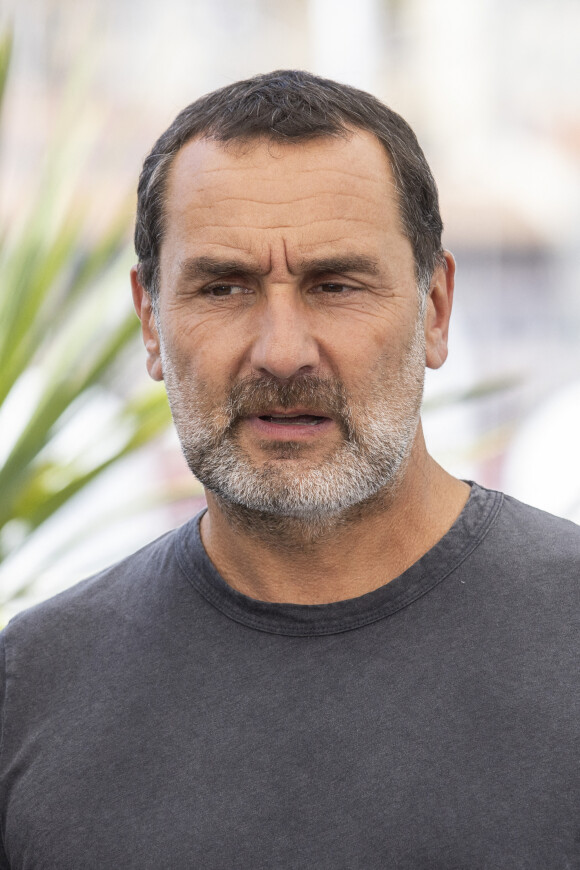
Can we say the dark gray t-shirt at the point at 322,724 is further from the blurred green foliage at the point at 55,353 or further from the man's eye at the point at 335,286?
the blurred green foliage at the point at 55,353

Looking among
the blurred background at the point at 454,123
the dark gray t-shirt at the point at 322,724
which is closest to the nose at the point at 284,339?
the dark gray t-shirt at the point at 322,724

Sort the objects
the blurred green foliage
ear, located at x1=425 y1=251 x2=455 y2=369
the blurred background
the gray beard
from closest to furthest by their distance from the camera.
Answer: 1. the gray beard
2. ear, located at x1=425 y1=251 x2=455 y2=369
3. the blurred green foliage
4. the blurred background

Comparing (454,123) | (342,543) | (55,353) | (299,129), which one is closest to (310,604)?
(342,543)

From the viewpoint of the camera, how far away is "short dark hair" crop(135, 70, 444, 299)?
1.34 metres

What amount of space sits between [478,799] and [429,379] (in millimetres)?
2748

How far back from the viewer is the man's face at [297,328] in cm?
129

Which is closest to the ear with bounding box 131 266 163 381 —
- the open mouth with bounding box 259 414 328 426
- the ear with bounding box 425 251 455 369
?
the open mouth with bounding box 259 414 328 426

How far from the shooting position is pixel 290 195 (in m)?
1.29

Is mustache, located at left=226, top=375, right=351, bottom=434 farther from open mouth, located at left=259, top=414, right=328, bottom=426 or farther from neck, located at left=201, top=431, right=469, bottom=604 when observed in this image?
neck, located at left=201, top=431, right=469, bottom=604

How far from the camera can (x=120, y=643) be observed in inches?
56.8

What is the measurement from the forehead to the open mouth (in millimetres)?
207

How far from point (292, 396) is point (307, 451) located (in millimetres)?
74

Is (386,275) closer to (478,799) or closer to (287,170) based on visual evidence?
(287,170)

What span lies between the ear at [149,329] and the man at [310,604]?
109mm
